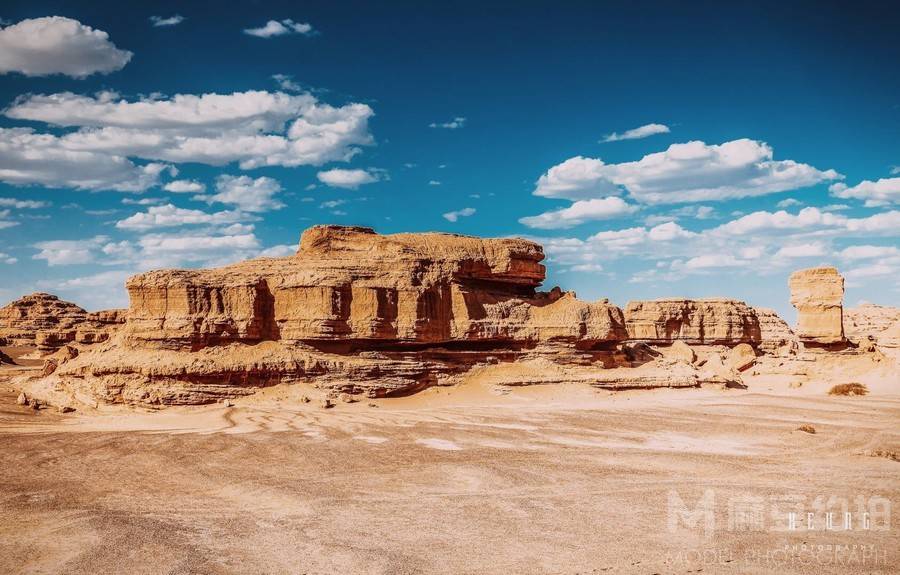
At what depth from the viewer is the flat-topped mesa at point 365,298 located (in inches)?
927

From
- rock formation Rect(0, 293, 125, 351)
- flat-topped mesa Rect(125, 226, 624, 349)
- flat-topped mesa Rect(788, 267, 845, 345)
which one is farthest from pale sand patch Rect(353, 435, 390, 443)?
rock formation Rect(0, 293, 125, 351)

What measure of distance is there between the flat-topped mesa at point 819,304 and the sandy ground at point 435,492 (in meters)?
19.4

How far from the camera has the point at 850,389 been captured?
102ft

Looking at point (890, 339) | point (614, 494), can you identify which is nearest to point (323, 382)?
point (614, 494)

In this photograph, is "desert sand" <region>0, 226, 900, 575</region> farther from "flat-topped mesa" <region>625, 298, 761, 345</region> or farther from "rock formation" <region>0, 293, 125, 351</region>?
"rock formation" <region>0, 293, 125, 351</region>

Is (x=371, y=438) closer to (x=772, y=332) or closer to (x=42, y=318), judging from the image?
(x=772, y=332)

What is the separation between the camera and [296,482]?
40.1 feet

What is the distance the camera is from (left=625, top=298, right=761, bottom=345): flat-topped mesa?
51688 millimetres

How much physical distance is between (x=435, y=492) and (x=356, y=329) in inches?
518

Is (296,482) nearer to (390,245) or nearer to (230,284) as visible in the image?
(230,284)

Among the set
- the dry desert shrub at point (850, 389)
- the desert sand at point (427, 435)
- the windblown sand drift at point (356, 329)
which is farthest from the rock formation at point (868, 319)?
the windblown sand drift at point (356, 329)

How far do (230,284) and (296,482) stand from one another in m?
13.3

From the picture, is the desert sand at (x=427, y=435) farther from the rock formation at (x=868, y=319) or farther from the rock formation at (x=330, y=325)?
the rock formation at (x=868, y=319)

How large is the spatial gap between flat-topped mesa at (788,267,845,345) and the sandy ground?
19.4 meters
